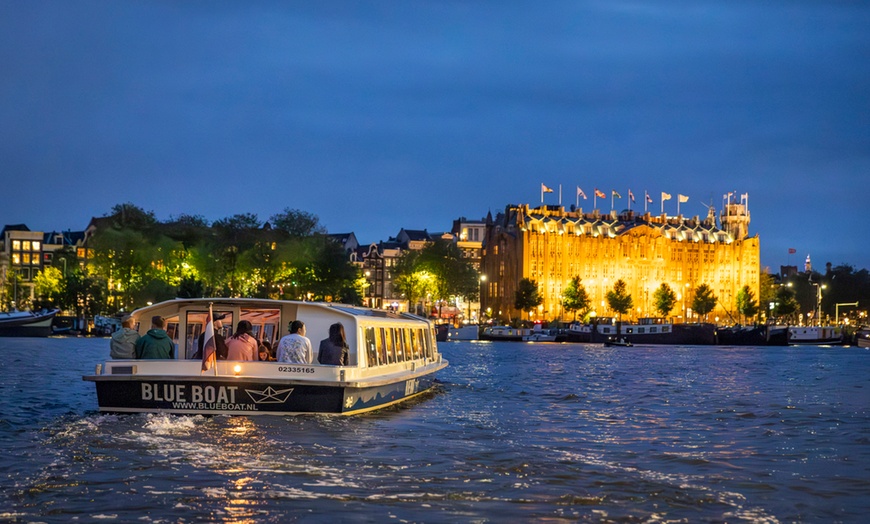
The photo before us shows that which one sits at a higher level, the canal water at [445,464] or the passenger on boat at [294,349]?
the passenger on boat at [294,349]

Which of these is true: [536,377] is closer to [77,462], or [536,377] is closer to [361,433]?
[361,433]

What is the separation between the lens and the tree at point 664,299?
19525 cm

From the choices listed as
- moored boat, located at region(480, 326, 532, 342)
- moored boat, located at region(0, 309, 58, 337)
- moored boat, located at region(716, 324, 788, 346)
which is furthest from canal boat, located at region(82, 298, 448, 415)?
moored boat, located at region(480, 326, 532, 342)

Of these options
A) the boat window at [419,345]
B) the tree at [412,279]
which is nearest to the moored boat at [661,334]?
the tree at [412,279]

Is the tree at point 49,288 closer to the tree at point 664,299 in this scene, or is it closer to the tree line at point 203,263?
the tree line at point 203,263

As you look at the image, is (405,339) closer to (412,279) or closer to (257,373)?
(257,373)

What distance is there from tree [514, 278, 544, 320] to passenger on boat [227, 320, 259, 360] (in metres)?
159

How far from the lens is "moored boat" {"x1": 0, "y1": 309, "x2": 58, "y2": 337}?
379ft

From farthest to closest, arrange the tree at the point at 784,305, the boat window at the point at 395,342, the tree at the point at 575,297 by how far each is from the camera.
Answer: the tree at the point at 575,297 → the tree at the point at 784,305 → the boat window at the point at 395,342

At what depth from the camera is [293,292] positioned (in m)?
130

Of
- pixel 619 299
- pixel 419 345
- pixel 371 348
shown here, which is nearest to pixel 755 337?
pixel 619 299

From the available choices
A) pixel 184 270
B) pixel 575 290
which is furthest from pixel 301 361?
pixel 575 290

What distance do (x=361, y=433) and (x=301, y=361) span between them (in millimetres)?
1971

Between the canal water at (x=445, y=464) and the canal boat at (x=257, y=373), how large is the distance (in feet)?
1.17
